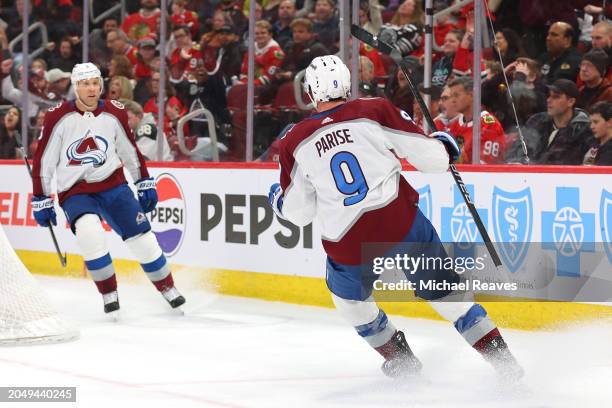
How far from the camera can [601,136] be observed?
17.8ft

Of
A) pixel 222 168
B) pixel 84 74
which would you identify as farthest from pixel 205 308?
pixel 84 74

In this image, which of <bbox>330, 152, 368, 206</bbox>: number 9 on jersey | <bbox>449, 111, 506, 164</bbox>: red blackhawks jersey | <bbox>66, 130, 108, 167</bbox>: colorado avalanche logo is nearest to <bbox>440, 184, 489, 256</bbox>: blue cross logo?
<bbox>449, 111, 506, 164</bbox>: red blackhawks jersey

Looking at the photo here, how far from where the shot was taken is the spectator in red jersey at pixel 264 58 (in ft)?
22.8

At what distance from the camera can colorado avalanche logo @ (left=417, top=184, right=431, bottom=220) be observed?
590cm

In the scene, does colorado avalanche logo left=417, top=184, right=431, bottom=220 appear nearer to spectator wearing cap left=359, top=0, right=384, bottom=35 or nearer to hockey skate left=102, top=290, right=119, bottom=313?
spectator wearing cap left=359, top=0, right=384, bottom=35

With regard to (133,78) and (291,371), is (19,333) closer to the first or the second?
(291,371)

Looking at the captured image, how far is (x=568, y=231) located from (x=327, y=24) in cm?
232

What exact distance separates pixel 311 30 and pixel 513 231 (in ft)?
7.16

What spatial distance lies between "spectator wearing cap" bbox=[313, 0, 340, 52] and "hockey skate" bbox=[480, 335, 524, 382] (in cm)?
308

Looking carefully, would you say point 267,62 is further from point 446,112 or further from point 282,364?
point 282,364

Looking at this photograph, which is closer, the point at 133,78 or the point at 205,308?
the point at 205,308

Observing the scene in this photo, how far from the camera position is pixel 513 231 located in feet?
17.9

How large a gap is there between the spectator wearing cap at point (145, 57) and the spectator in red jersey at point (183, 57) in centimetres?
31

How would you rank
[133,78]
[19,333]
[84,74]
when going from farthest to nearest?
[133,78], [84,74], [19,333]
